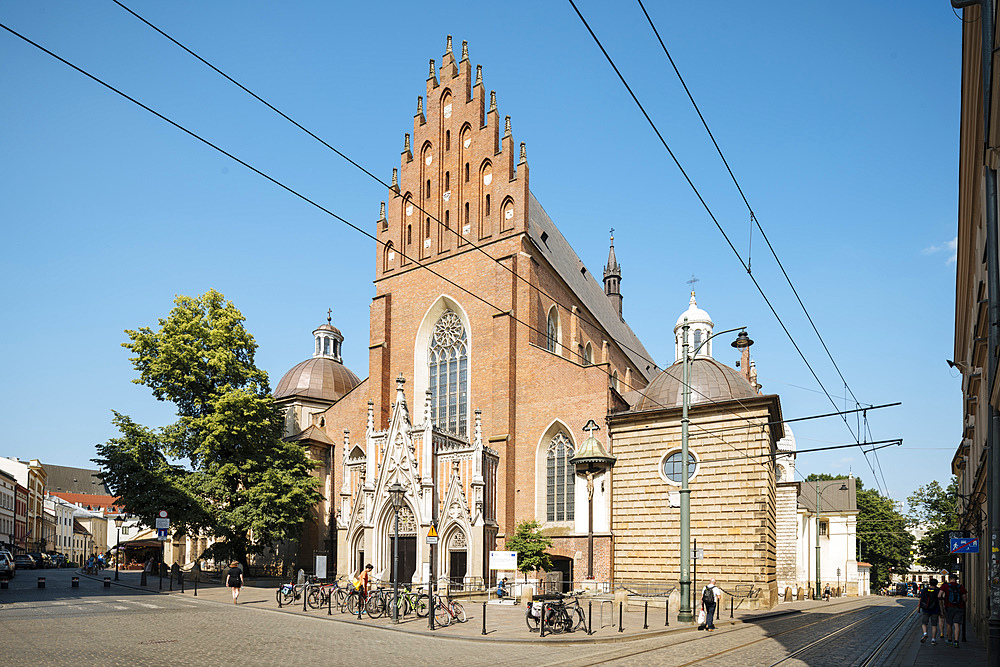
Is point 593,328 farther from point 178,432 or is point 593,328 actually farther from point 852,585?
point 852,585

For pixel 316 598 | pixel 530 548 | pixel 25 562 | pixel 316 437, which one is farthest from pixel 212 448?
pixel 25 562

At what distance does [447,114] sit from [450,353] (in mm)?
12508

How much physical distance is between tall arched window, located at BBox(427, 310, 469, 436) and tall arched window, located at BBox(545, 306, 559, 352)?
4050 mm

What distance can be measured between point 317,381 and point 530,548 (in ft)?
82.1

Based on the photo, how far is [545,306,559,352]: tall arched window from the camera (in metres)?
37.9

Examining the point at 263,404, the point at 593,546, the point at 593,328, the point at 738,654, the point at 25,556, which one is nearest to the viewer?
the point at 738,654

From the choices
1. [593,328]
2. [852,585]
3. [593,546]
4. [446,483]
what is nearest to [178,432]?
[446,483]

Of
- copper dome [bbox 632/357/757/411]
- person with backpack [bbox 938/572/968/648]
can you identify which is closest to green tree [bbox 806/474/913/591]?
copper dome [bbox 632/357/757/411]

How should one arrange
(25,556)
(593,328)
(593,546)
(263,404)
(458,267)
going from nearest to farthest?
(593,546) → (263,404) → (458,267) → (593,328) → (25,556)

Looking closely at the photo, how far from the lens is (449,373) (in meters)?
38.2

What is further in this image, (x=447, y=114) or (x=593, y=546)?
(x=447, y=114)

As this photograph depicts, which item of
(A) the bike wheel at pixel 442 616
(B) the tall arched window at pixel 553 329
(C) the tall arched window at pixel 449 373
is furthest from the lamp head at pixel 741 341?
(C) the tall arched window at pixel 449 373

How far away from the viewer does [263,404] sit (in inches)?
1359

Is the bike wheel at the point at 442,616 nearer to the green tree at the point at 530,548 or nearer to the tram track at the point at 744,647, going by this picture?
the tram track at the point at 744,647
